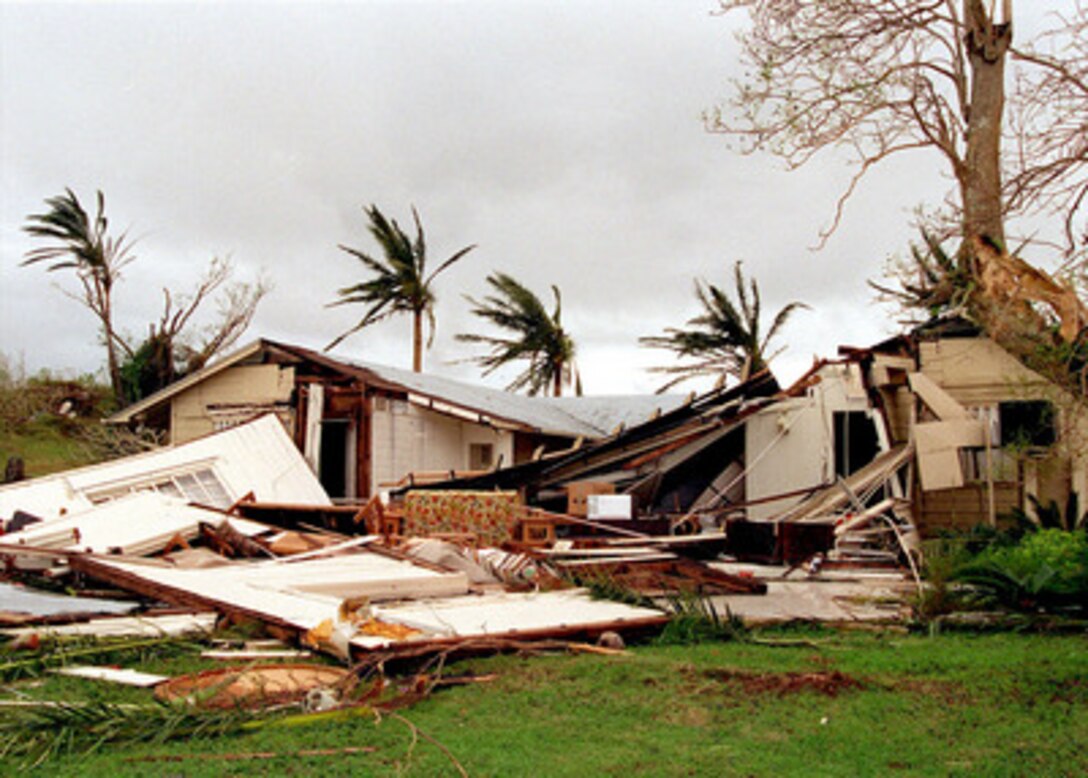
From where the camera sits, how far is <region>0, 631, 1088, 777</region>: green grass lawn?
4.01 meters

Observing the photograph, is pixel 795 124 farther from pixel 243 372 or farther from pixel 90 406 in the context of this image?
pixel 90 406

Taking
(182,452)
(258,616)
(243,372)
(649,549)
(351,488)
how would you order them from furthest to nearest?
1. (243,372)
2. (351,488)
3. (182,452)
4. (649,549)
5. (258,616)

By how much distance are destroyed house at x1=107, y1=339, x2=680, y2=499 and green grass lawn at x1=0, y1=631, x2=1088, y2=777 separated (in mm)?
10454

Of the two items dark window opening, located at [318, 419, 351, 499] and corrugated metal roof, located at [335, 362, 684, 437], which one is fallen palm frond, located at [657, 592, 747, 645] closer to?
corrugated metal roof, located at [335, 362, 684, 437]

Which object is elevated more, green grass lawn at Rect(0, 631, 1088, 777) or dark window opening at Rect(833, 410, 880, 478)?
dark window opening at Rect(833, 410, 880, 478)

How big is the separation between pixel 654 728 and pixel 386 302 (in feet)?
83.2

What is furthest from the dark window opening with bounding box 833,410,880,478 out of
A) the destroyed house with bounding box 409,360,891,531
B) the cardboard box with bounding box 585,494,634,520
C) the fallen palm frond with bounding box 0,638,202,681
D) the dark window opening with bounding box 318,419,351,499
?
the fallen palm frond with bounding box 0,638,202,681

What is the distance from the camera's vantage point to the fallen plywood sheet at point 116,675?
5.42m

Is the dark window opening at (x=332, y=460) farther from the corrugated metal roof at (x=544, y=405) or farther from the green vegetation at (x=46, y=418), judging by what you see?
the green vegetation at (x=46, y=418)

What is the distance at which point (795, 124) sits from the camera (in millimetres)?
7320

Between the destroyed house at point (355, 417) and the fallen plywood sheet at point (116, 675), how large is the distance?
33.0 ft

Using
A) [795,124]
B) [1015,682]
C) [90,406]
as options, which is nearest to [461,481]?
[795,124]

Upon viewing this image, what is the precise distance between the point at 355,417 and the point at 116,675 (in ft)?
39.6

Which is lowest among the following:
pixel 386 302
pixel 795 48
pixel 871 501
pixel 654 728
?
pixel 654 728
